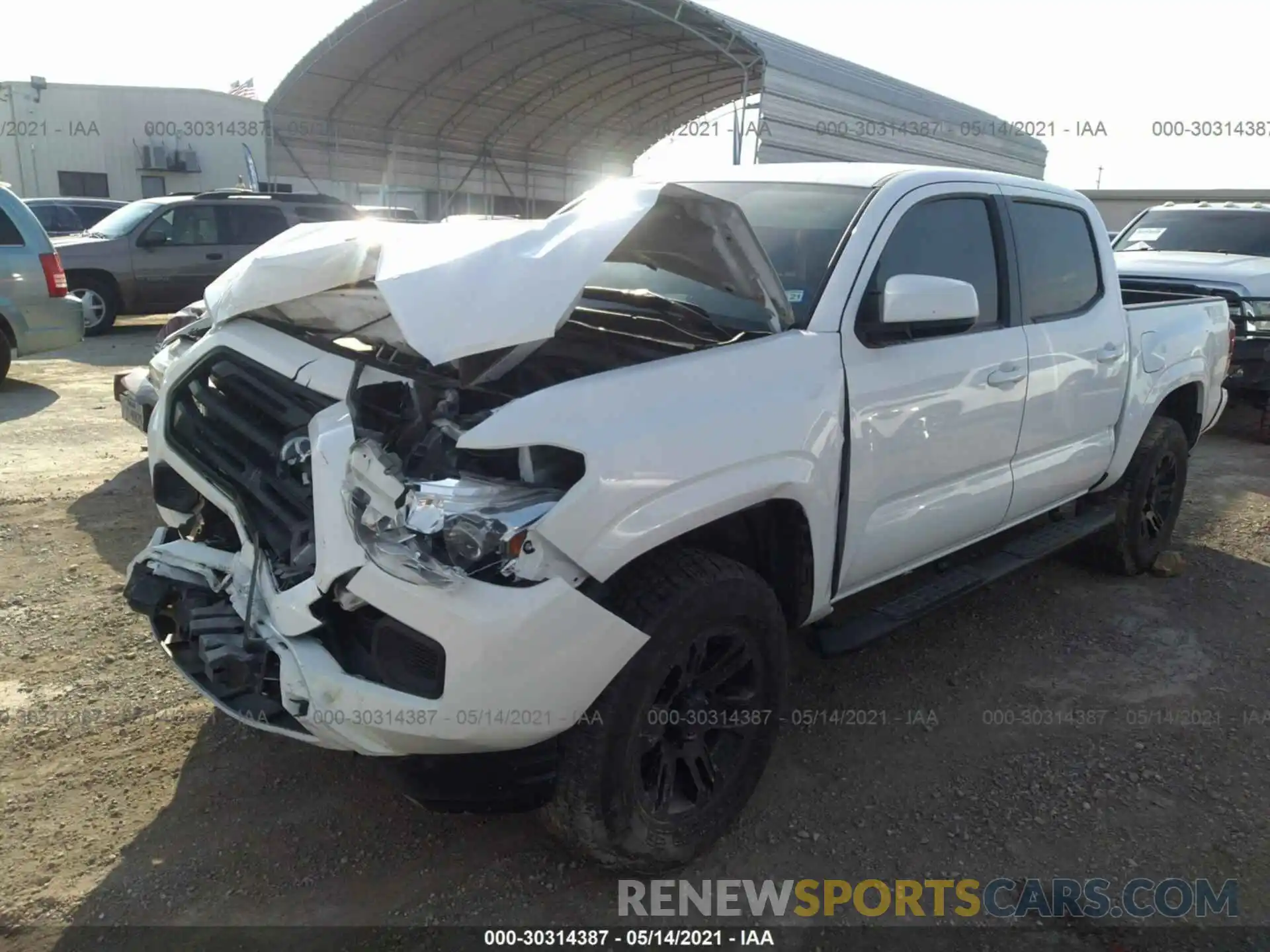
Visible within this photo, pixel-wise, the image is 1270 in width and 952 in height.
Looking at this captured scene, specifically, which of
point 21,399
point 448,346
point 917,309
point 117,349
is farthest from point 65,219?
point 917,309

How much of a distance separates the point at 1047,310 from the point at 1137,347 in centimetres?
91

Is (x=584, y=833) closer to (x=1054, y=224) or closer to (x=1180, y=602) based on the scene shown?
(x=1054, y=224)

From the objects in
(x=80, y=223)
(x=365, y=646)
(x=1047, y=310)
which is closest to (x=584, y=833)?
(x=365, y=646)

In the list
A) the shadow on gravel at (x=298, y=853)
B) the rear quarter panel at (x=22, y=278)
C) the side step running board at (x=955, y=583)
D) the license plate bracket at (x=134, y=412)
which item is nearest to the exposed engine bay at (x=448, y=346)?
the shadow on gravel at (x=298, y=853)

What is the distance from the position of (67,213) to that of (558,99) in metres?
10.6

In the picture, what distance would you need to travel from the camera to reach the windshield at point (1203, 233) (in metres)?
9.65

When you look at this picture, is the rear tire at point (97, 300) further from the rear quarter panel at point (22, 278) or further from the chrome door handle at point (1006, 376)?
the chrome door handle at point (1006, 376)

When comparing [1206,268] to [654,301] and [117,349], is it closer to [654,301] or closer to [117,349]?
[654,301]

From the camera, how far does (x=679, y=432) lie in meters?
2.46

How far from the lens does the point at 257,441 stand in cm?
276

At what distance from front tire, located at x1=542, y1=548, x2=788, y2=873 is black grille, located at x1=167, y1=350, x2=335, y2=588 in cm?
85

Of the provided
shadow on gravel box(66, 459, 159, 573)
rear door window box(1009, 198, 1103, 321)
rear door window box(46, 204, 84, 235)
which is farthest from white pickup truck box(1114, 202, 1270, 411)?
rear door window box(46, 204, 84, 235)

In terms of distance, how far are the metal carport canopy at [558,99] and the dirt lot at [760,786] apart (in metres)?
11.9

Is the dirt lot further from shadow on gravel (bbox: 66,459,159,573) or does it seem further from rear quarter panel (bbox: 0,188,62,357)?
rear quarter panel (bbox: 0,188,62,357)
